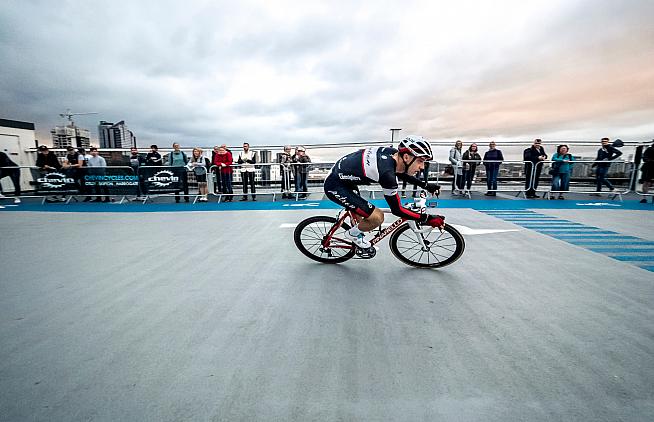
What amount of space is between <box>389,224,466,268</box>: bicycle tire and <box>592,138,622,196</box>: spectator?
851 cm

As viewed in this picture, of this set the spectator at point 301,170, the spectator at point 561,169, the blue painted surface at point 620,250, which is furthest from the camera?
the spectator at point 301,170

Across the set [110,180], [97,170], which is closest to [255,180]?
[110,180]

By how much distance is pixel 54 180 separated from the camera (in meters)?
9.21

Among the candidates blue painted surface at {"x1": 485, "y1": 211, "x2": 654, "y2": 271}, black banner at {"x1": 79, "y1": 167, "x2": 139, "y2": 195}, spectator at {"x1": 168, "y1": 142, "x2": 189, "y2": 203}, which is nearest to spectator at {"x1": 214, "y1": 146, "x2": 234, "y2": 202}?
spectator at {"x1": 168, "y1": 142, "x2": 189, "y2": 203}

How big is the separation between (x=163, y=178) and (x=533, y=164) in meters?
11.9

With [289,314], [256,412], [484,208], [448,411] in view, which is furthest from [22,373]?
[484,208]

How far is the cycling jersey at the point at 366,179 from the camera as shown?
125 inches

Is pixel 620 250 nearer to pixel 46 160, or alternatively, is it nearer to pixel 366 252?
pixel 366 252

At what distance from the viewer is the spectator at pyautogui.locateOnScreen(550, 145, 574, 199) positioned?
8.83 metres

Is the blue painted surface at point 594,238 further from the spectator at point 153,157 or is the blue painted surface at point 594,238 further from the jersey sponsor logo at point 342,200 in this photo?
the spectator at point 153,157

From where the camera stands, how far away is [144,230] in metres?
5.62

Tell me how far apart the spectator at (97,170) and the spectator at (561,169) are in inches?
567

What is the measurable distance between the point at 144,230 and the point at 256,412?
5.28 metres

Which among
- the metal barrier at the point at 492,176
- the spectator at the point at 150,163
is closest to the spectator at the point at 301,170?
the spectator at the point at 150,163
